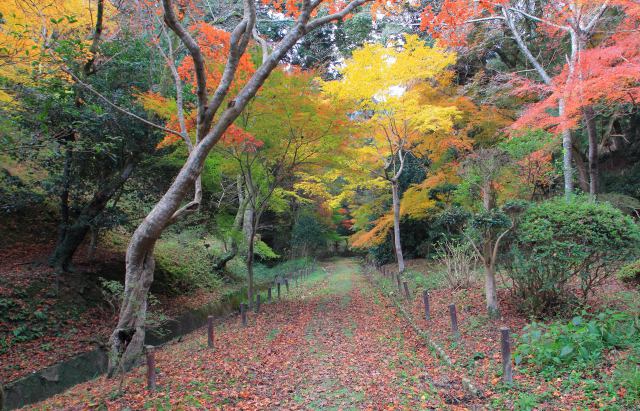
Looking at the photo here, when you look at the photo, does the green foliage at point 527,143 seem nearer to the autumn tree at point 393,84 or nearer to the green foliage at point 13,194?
the autumn tree at point 393,84

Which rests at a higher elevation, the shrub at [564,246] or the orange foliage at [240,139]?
the orange foliage at [240,139]

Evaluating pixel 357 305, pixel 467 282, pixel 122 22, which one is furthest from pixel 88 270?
pixel 467 282

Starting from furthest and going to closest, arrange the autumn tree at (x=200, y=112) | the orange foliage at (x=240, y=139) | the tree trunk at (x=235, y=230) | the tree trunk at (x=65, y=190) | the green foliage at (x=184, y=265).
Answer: the tree trunk at (x=235, y=230) < the green foliage at (x=184, y=265) < the tree trunk at (x=65, y=190) < the orange foliage at (x=240, y=139) < the autumn tree at (x=200, y=112)

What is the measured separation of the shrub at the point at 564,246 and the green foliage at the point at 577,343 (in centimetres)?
127

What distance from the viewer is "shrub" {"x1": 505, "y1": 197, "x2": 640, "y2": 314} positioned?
22.0 ft

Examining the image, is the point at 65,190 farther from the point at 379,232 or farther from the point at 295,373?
the point at 379,232

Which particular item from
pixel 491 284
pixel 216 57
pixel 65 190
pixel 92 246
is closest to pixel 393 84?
pixel 216 57

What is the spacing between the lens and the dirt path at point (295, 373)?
5418 mm

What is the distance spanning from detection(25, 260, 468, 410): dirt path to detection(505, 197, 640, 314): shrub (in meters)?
2.65

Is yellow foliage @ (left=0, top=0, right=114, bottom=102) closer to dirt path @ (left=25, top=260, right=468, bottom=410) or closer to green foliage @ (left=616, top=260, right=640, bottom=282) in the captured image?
dirt path @ (left=25, top=260, right=468, bottom=410)

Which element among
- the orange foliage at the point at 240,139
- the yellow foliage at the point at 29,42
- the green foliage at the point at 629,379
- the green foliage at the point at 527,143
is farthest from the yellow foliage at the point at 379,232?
the green foliage at the point at 629,379

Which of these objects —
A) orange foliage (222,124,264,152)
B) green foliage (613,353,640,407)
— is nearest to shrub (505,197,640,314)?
green foliage (613,353,640,407)

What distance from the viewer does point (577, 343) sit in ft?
17.6

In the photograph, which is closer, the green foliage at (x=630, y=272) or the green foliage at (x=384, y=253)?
the green foliage at (x=630, y=272)
